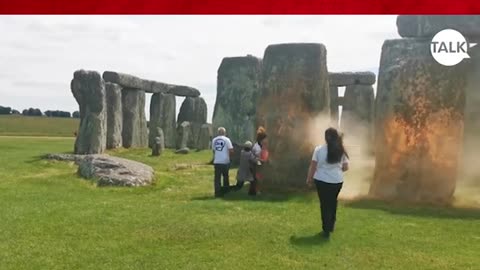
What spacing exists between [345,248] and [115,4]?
4292 mm

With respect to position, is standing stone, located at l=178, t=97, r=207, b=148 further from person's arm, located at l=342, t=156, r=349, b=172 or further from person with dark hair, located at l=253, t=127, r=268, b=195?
person's arm, located at l=342, t=156, r=349, b=172

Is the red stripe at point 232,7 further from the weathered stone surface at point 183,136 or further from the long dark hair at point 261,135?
the weathered stone surface at point 183,136

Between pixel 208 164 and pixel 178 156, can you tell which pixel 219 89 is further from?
pixel 208 164

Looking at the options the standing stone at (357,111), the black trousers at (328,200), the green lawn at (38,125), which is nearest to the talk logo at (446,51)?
the black trousers at (328,200)

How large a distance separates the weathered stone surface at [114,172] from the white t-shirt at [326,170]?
5.14 meters

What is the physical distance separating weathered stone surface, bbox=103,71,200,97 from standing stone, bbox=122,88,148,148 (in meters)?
0.31

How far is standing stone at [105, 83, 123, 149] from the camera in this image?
70.5 feet

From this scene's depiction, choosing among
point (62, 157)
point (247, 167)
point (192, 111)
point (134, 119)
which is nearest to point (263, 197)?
point (247, 167)

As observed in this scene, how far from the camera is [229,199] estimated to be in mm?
10609

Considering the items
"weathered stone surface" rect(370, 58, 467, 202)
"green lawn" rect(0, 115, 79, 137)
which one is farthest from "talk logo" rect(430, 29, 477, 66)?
"green lawn" rect(0, 115, 79, 137)

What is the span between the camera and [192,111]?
1097 inches

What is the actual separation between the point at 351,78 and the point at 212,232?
1939 cm

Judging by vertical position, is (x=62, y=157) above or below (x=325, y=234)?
above

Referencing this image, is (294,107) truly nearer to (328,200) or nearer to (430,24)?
(328,200)
